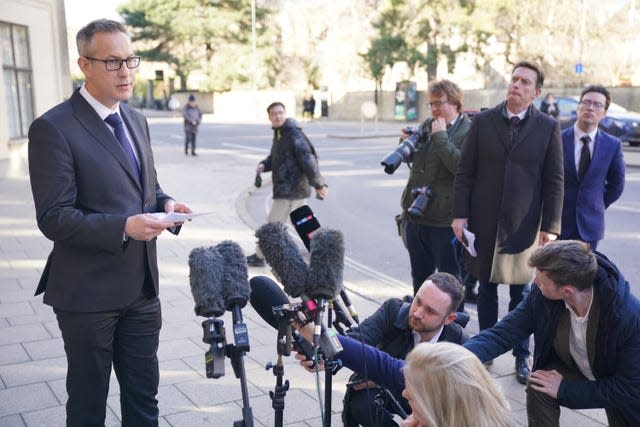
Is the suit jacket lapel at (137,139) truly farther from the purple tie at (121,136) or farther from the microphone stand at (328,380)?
the microphone stand at (328,380)

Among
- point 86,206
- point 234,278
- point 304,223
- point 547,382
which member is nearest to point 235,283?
point 234,278

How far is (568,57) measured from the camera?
37.2 meters

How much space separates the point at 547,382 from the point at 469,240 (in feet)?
4.70

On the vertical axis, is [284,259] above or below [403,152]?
below

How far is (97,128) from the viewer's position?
106 inches

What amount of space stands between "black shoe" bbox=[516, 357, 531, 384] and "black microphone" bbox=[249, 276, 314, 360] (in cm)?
240

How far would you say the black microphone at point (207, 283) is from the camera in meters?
2.31

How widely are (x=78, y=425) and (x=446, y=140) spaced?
10.1 ft

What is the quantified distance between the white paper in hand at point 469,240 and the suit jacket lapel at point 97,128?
2.52m

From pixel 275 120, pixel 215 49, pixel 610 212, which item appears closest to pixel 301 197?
pixel 275 120

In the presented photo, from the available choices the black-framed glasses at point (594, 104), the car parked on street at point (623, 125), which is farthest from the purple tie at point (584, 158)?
the car parked on street at point (623, 125)

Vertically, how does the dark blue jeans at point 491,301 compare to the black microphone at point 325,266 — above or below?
below

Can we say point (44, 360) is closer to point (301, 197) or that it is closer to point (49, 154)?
point (49, 154)

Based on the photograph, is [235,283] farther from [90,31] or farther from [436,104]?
[436,104]
